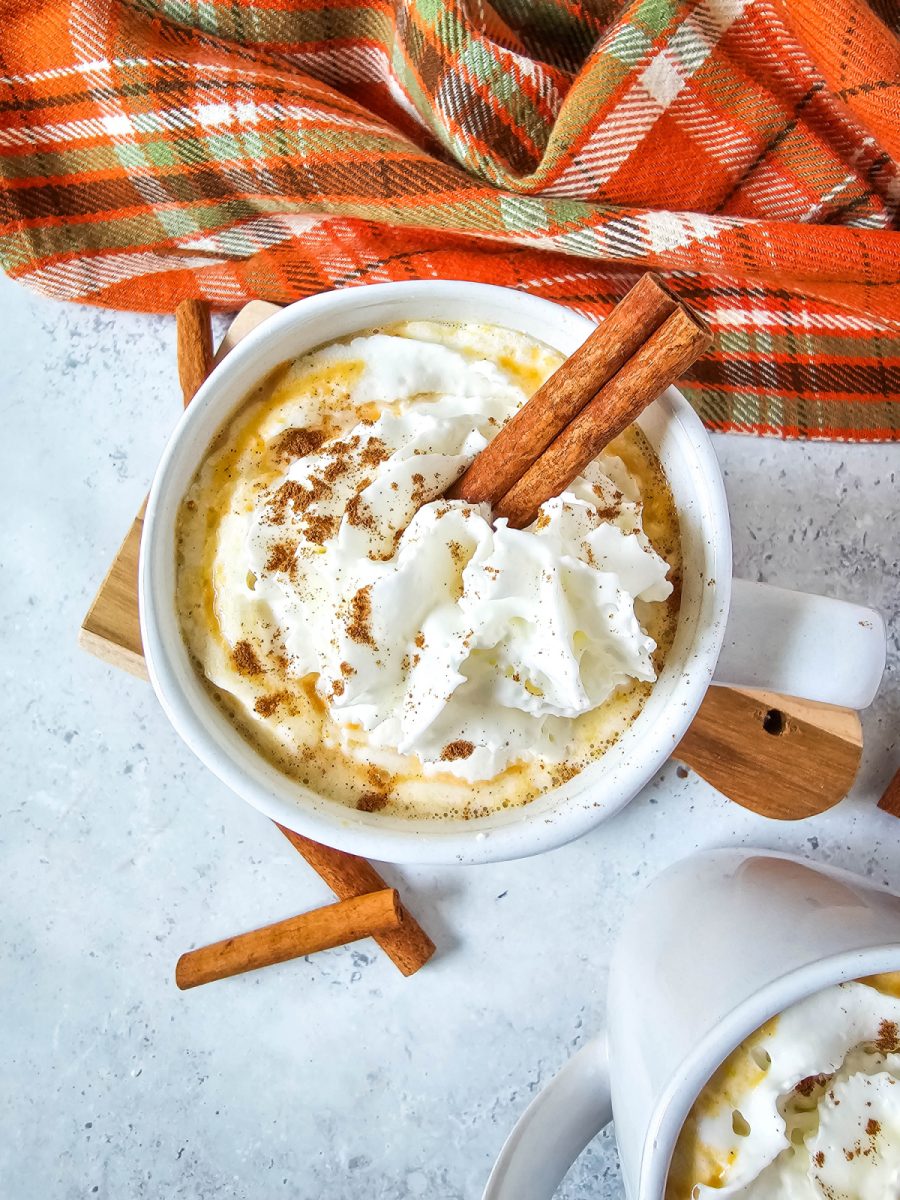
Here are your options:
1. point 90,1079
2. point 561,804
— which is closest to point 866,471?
point 561,804

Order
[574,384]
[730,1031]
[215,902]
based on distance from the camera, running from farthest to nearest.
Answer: [215,902], [574,384], [730,1031]

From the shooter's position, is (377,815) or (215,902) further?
(215,902)

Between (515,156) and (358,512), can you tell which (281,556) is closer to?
(358,512)

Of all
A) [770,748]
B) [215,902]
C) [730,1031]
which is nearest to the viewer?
[730,1031]

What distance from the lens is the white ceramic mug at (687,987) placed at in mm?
746

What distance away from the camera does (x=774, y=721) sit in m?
1.15

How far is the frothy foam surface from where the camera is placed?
2.73ft

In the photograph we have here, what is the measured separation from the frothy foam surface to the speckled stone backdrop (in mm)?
374

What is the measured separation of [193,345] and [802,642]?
73cm

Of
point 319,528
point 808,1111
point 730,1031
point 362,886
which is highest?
point 319,528

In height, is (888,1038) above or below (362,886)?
above

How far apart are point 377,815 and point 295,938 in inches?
15.1

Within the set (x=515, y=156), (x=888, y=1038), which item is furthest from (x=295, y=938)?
(x=515, y=156)

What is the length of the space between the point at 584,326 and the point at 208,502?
14.4 inches
